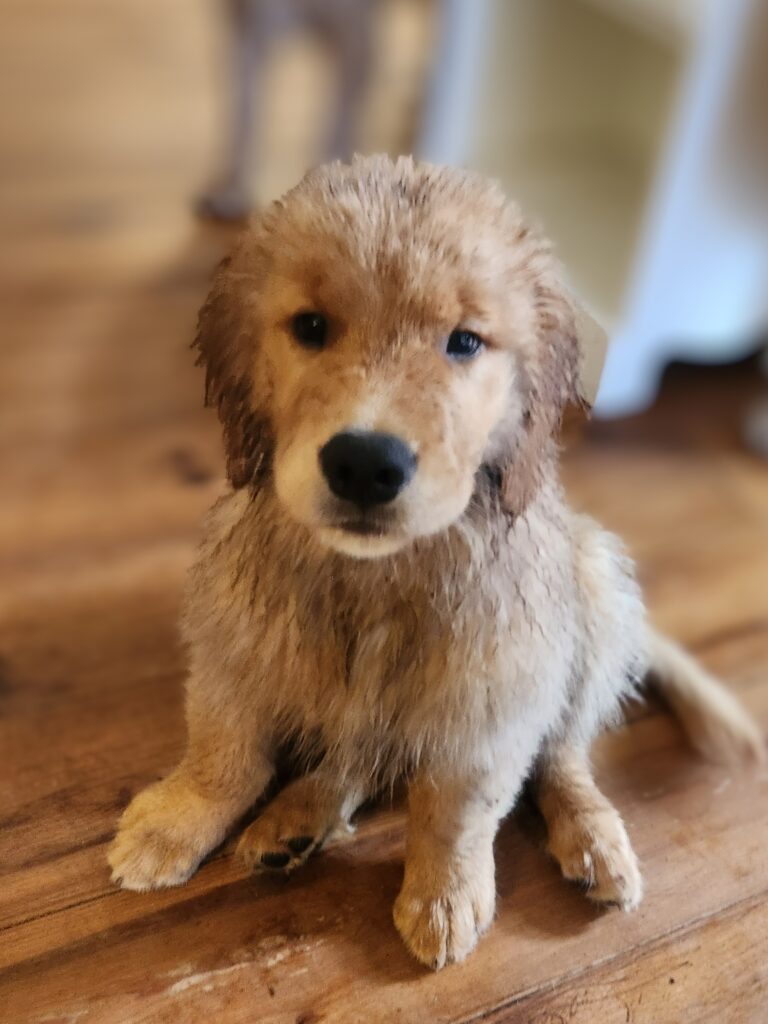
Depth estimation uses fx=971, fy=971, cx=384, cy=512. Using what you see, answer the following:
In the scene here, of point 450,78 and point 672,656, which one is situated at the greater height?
point 450,78

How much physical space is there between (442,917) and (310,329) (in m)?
0.63

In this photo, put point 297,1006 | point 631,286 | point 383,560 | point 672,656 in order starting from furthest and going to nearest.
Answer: point 631,286 → point 672,656 → point 297,1006 → point 383,560

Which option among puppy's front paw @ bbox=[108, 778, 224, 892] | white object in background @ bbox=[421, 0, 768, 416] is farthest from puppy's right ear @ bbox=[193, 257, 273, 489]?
white object in background @ bbox=[421, 0, 768, 416]

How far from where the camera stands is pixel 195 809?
1072 millimetres

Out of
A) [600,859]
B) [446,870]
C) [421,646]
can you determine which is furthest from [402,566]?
[600,859]

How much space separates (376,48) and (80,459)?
4.78 ft

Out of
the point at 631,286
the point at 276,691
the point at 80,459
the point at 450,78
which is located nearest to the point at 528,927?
the point at 276,691

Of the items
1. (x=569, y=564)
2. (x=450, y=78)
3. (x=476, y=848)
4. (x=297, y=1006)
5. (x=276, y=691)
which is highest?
(x=450, y=78)

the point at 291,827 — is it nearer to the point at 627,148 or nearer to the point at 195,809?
the point at 195,809

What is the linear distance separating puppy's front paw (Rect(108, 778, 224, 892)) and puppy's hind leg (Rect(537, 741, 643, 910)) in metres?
0.39

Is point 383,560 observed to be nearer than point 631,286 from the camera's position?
Yes

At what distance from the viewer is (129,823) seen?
1093mm

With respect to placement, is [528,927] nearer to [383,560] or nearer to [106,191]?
[383,560]

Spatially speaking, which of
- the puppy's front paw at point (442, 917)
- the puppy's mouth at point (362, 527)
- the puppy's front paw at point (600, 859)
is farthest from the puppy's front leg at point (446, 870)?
the puppy's mouth at point (362, 527)
